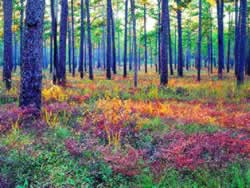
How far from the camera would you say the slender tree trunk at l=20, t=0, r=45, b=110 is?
10.0 metres

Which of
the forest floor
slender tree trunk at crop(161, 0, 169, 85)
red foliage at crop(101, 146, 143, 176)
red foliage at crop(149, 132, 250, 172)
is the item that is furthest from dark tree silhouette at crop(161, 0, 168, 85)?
red foliage at crop(101, 146, 143, 176)

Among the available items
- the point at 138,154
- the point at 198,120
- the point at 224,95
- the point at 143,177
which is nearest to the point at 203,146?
the point at 138,154

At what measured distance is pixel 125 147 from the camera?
7.64m

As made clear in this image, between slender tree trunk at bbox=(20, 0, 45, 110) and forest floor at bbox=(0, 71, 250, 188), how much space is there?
0.55 m

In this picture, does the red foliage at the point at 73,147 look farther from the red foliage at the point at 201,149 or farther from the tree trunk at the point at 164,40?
the tree trunk at the point at 164,40

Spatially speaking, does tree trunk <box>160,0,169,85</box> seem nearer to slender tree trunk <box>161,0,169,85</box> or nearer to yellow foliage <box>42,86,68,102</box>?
slender tree trunk <box>161,0,169,85</box>

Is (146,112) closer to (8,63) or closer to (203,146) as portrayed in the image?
(203,146)

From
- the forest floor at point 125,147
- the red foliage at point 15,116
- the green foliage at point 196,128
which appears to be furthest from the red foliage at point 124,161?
the red foliage at point 15,116

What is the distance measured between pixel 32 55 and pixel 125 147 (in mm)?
4333

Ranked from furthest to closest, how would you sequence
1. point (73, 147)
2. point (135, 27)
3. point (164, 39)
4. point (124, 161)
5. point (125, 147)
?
point (135, 27), point (164, 39), point (125, 147), point (73, 147), point (124, 161)

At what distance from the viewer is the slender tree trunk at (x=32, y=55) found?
32.9 feet

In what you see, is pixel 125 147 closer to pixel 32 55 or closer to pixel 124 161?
pixel 124 161

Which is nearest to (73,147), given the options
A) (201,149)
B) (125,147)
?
(125,147)

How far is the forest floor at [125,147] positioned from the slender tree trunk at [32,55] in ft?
1.82
